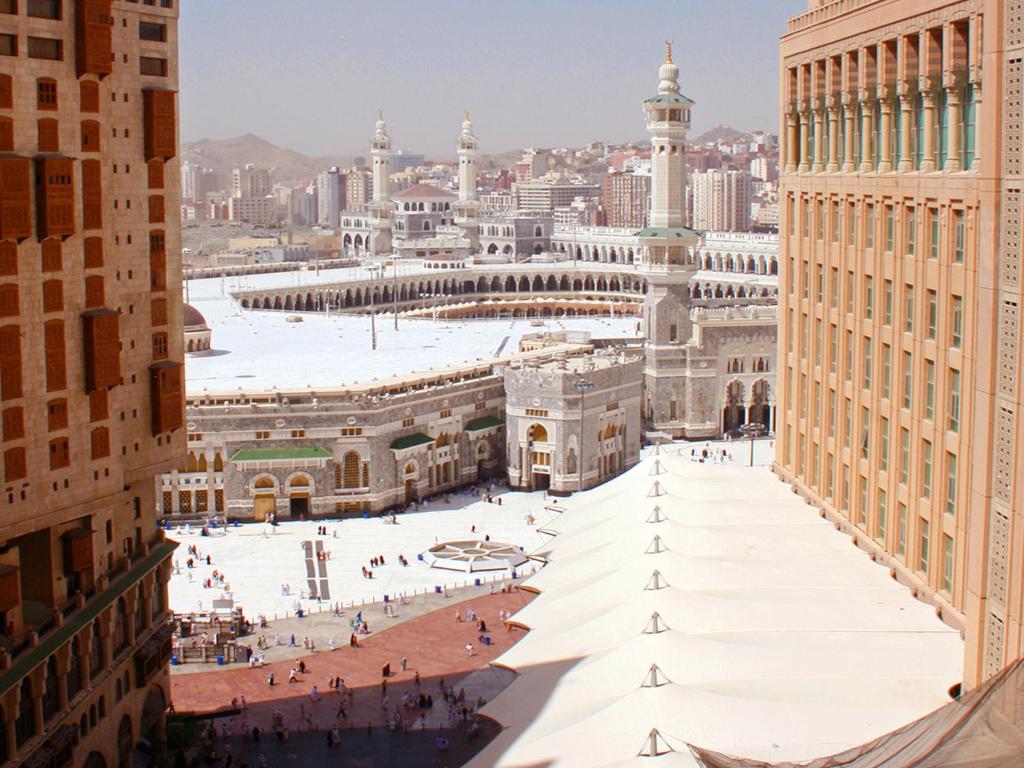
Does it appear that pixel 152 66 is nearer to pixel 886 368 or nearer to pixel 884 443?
pixel 886 368

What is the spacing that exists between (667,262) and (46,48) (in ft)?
142

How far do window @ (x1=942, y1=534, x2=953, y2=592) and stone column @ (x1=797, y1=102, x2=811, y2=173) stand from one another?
380 inches

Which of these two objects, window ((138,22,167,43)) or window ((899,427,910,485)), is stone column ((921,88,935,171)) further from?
window ((138,22,167,43))

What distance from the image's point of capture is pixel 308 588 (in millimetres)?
40750

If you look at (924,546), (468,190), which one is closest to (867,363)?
(924,546)

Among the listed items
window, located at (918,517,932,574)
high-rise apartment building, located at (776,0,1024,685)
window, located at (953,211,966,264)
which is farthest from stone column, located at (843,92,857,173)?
window, located at (918,517,932,574)

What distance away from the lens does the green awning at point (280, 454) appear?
48.1 meters

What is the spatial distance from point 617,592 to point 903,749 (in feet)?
37.3

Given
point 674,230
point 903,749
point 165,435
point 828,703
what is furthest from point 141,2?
point 674,230

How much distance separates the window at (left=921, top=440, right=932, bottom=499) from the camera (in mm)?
21938

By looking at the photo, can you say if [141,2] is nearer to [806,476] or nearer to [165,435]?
[165,435]

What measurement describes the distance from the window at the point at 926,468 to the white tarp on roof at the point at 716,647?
1657mm

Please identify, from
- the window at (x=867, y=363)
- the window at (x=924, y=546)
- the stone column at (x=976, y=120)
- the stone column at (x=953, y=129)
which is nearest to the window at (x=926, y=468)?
the window at (x=924, y=546)

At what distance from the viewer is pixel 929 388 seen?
21.9 m
